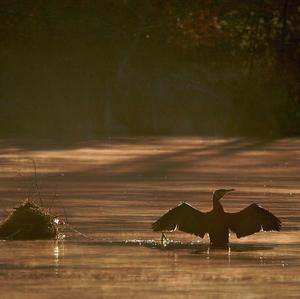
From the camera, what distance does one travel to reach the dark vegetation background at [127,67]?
181 feet

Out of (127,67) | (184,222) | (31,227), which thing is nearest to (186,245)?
(184,222)

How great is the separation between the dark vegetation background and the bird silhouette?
36.5m

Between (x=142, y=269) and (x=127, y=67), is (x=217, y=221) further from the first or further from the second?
(x=127, y=67)

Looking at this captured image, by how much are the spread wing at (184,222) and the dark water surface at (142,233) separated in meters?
0.23

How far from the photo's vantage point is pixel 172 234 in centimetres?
1819

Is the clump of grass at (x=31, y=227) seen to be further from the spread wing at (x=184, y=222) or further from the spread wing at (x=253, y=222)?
the spread wing at (x=253, y=222)

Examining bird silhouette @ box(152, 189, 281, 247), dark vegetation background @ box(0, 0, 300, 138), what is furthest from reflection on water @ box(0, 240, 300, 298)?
dark vegetation background @ box(0, 0, 300, 138)

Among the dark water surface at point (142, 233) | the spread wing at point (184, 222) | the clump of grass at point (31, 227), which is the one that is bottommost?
the dark water surface at point (142, 233)

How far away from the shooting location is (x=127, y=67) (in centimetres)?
5928

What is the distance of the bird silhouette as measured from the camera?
52.5 feet

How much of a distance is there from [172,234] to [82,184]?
853cm

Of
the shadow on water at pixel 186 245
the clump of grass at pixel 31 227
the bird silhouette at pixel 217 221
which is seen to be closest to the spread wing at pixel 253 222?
the bird silhouette at pixel 217 221

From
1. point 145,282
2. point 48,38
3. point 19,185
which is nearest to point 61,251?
point 145,282

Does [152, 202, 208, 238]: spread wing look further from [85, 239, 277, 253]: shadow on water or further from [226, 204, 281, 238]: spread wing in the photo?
[85, 239, 277, 253]: shadow on water
